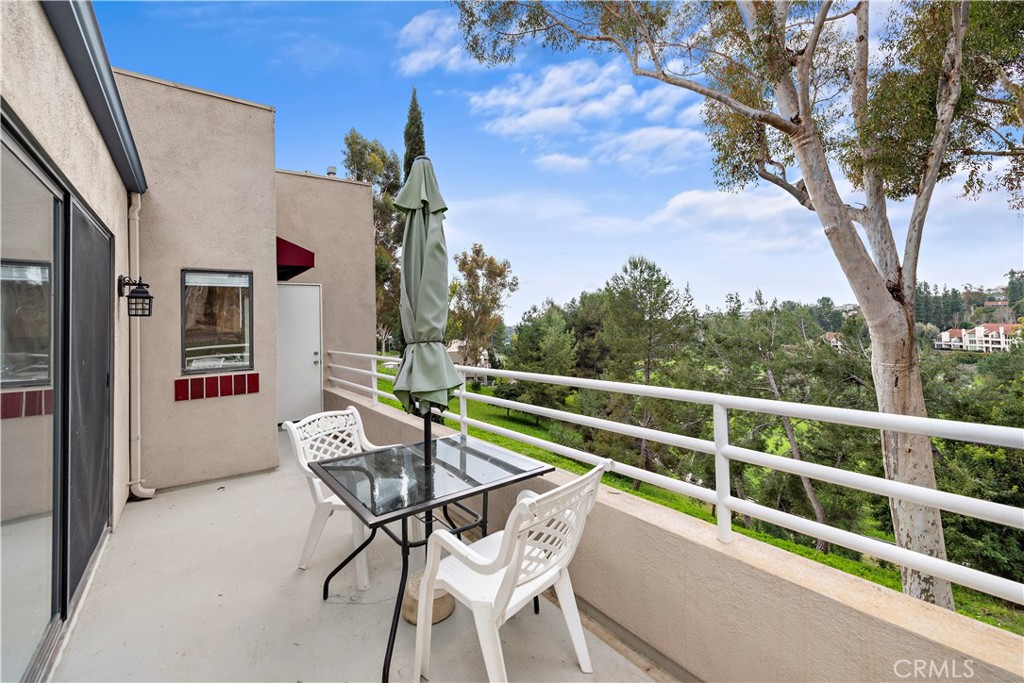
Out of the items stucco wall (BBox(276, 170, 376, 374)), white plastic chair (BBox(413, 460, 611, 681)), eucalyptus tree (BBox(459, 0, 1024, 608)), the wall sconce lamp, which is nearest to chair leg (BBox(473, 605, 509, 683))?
white plastic chair (BBox(413, 460, 611, 681))

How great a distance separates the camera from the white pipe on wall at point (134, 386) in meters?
3.92

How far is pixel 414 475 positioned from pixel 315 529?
3.08ft

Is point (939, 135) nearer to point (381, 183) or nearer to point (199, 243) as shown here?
point (199, 243)

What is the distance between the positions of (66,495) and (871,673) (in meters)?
3.34

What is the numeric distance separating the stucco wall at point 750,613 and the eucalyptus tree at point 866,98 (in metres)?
6.74

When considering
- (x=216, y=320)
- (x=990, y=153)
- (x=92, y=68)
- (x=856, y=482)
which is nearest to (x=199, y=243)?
(x=216, y=320)

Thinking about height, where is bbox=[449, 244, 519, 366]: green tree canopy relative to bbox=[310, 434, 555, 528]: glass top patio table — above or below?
above

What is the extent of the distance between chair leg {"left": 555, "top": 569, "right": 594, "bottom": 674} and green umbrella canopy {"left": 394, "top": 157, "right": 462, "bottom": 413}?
3.12 feet

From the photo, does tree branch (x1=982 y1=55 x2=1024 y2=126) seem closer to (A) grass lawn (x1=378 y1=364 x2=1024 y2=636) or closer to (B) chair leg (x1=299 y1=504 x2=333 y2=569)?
(A) grass lawn (x1=378 y1=364 x2=1024 y2=636)

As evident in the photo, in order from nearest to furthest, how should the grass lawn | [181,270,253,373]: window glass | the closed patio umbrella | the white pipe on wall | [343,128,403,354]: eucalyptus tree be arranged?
the closed patio umbrella → the white pipe on wall → the grass lawn → [181,270,253,373]: window glass → [343,128,403,354]: eucalyptus tree

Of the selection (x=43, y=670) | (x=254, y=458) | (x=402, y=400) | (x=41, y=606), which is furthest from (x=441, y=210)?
(x=254, y=458)

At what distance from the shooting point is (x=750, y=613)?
5.36 feet

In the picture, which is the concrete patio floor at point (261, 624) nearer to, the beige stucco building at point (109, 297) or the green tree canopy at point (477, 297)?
the beige stucco building at point (109, 297)

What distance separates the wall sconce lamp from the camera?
3.55 m
